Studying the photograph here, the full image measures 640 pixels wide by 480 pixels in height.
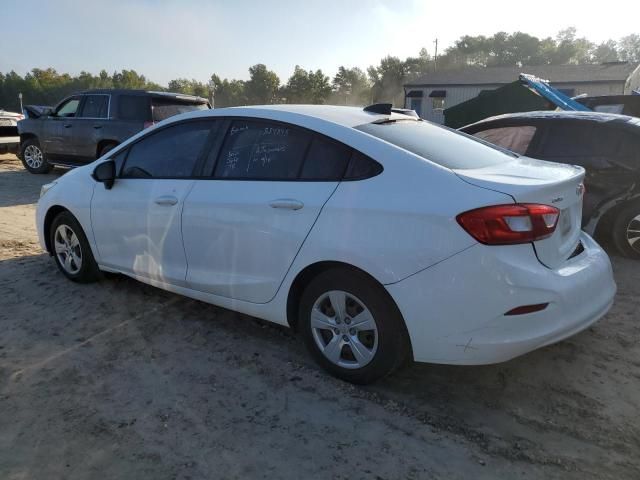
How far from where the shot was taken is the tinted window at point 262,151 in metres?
3.22

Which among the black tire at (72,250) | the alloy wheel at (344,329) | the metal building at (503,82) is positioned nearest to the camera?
the alloy wheel at (344,329)

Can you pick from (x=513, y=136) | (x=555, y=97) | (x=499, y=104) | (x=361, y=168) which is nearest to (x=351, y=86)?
(x=499, y=104)

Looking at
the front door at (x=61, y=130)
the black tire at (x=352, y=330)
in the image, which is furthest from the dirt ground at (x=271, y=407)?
the front door at (x=61, y=130)

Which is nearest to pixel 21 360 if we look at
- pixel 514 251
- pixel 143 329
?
pixel 143 329

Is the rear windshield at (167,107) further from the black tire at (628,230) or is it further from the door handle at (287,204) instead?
the door handle at (287,204)

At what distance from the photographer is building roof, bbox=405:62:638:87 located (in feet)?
103

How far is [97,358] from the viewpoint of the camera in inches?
134

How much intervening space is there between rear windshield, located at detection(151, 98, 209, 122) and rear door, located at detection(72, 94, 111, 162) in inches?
44.9

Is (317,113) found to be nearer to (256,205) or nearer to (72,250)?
(256,205)

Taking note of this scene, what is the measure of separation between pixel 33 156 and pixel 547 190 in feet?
40.9

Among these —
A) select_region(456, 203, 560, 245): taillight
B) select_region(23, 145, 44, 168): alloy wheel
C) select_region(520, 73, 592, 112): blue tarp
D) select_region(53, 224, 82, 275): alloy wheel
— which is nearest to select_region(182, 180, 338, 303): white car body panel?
select_region(456, 203, 560, 245): taillight

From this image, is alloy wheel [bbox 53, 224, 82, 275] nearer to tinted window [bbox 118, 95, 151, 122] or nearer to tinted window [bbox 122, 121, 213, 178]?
tinted window [bbox 122, 121, 213, 178]

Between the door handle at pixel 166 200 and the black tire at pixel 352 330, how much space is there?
1229 millimetres

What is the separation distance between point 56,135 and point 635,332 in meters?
11.4
